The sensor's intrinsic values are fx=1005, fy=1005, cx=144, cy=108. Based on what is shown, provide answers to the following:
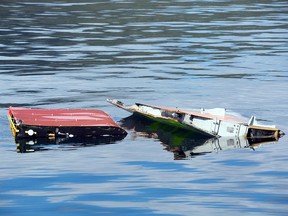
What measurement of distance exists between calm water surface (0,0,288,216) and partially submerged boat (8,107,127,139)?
900 millimetres

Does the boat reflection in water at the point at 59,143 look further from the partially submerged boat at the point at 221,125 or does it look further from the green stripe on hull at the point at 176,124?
the partially submerged boat at the point at 221,125

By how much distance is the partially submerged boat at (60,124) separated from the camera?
53281mm

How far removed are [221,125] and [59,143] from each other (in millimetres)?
8856

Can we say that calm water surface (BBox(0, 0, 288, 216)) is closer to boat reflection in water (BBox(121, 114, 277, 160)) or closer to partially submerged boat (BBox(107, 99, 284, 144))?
boat reflection in water (BBox(121, 114, 277, 160))

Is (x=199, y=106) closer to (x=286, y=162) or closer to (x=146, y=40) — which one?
(x=286, y=162)

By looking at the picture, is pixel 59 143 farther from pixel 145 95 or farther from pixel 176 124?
pixel 145 95

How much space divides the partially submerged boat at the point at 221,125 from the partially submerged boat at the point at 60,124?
10.6 ft

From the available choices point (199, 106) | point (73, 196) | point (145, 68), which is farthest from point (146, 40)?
point (73, 196)

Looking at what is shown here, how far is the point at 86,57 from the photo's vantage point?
91.9m

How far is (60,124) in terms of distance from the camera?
53.9 metres

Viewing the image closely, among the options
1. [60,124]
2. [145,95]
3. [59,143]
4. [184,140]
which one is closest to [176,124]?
[184,140]

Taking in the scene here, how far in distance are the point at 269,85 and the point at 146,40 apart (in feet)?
109

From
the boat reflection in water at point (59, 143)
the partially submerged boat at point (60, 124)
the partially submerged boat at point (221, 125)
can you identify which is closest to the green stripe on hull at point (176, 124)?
the partially submerged boat at point (221, 125)

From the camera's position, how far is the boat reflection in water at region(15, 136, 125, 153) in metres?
51.6
